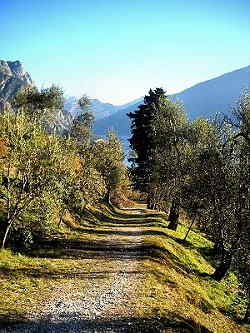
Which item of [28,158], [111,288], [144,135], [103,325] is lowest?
[103,325]

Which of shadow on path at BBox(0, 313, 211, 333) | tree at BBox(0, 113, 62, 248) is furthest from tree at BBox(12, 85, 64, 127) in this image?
shadow on path at BBox(0, 313, 211, 333)

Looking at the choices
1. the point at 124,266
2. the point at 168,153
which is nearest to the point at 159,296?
the point at 124,266

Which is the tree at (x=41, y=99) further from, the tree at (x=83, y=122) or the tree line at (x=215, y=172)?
the tree line at (x=215, y=172)

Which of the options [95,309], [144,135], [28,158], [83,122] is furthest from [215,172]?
[83,122]

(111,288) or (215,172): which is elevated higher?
(215,172)

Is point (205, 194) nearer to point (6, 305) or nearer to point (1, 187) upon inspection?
point (1, 187)

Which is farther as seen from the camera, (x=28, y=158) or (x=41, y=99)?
(x=41, y=99)

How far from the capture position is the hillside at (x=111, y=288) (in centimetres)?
2333

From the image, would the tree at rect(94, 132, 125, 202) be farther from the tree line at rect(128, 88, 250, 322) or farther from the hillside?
the hillside

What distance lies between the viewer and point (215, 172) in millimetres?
40594

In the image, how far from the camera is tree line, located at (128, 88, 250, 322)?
36812 millimetres

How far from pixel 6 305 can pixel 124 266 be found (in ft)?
46.0

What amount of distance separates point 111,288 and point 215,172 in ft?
53.9

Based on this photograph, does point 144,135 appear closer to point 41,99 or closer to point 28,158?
point 41,99
